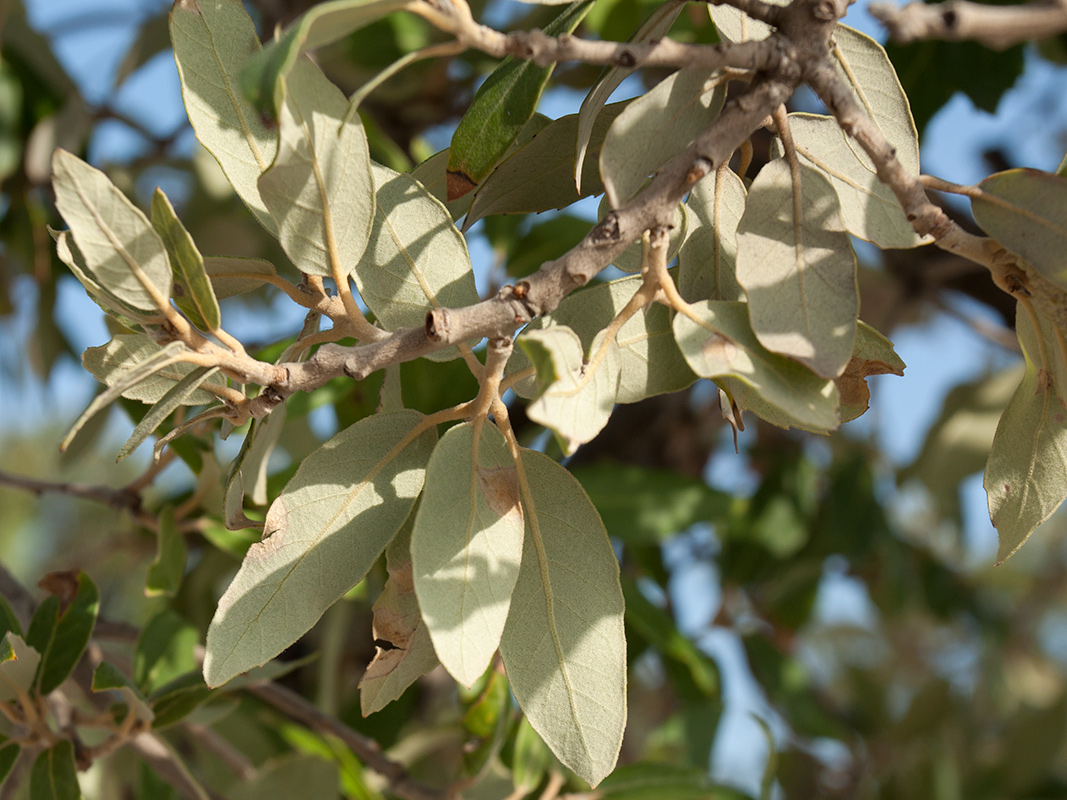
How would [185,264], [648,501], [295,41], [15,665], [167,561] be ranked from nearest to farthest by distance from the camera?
[295,41] < [185,264] < [15,665] < [167,561] < [648,501]

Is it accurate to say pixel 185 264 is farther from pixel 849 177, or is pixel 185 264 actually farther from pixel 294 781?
pixel 294 781

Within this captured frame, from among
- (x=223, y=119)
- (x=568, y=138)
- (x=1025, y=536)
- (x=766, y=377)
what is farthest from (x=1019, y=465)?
(x=223, y=119)

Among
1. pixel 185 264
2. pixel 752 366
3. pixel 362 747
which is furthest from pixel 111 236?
pixel 362 747

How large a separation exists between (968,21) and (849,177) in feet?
0.49

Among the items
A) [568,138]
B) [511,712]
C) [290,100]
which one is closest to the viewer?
[290,100]

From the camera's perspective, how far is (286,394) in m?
0.39

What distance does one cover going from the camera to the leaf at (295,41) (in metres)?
0.29

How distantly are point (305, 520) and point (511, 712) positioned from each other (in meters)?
0.42

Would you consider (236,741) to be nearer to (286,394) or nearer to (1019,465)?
(286,394)

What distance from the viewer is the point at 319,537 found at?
16.7 inches

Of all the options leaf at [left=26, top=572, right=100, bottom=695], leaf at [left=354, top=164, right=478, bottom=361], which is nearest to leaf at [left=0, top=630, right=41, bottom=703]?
leaf at [left=26, top=572, right=100, bottom=695]

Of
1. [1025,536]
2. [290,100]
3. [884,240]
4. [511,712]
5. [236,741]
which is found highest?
[290,100]

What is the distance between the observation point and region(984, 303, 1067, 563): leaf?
419 millimetres

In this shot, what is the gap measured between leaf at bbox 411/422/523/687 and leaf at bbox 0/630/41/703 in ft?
1.06
